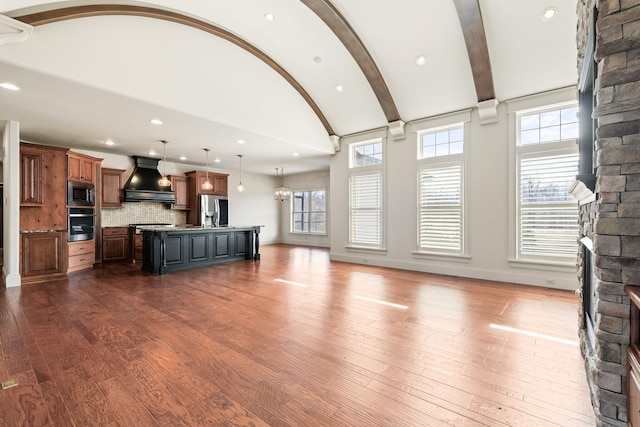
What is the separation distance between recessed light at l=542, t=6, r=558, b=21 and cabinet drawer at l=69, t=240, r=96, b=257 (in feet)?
29.5

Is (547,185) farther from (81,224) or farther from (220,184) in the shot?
(81,224)

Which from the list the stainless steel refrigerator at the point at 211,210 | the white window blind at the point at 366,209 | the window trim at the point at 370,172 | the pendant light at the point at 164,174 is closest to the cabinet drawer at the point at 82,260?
the pendant light at the point at 164,174

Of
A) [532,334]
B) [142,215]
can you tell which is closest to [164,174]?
[142,215]

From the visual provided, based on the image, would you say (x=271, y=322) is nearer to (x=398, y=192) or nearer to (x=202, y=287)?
(x=202, y=287)

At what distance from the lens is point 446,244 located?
5.75 meters

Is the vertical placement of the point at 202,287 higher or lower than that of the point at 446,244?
lower

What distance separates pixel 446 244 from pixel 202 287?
4644mm

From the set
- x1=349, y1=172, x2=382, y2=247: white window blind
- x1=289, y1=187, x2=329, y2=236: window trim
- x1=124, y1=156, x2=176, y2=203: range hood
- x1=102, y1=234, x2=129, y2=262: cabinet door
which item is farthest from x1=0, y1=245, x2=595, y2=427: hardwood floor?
x1=289, y1=187, x2=329, y2=236: window trim

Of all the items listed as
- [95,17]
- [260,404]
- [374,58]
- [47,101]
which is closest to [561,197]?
[374,58]

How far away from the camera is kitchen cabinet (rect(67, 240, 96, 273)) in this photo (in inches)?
229

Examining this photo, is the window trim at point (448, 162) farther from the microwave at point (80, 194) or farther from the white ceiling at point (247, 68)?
the microwave at point (80, 194)

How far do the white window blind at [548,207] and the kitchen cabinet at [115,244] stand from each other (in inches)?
352

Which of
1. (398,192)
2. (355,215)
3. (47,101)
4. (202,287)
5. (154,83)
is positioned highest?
(154,83)

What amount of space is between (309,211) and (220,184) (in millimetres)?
3447
